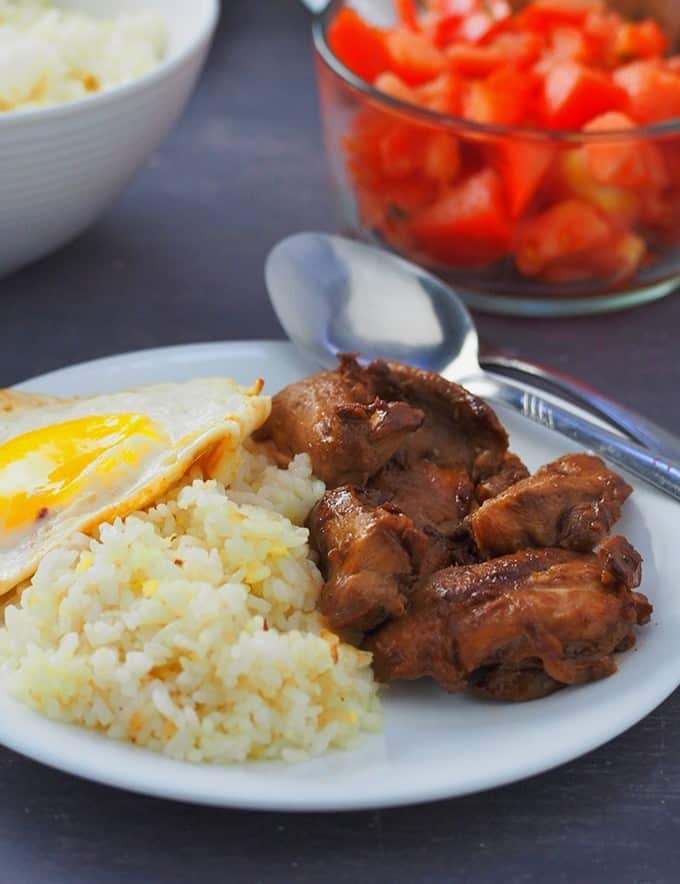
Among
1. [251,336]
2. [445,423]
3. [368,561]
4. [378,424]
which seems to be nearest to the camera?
[368,561]

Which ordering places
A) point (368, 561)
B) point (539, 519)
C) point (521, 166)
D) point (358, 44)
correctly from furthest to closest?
point (358, 44) < point (521, 166) < point (539, 519) < point (368, 561)

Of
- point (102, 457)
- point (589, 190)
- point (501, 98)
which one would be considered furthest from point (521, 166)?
point (102, 457)

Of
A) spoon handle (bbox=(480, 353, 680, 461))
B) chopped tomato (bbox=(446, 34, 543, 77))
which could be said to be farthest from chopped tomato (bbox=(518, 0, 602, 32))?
spoon handle (bbox=(480, 353, 680, 461))

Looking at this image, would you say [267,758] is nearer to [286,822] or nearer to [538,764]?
[286,822]

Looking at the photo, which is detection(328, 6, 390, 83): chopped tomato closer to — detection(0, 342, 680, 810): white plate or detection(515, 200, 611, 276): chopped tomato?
detection(515, 200, 611, 276): chopped tomato

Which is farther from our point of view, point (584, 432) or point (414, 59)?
point (414, 59)

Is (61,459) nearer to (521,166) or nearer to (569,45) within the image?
(521,166)

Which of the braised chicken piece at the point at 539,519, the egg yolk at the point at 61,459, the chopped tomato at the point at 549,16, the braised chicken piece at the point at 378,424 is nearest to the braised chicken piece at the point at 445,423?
the braised chicken piece at the point at 378,424
